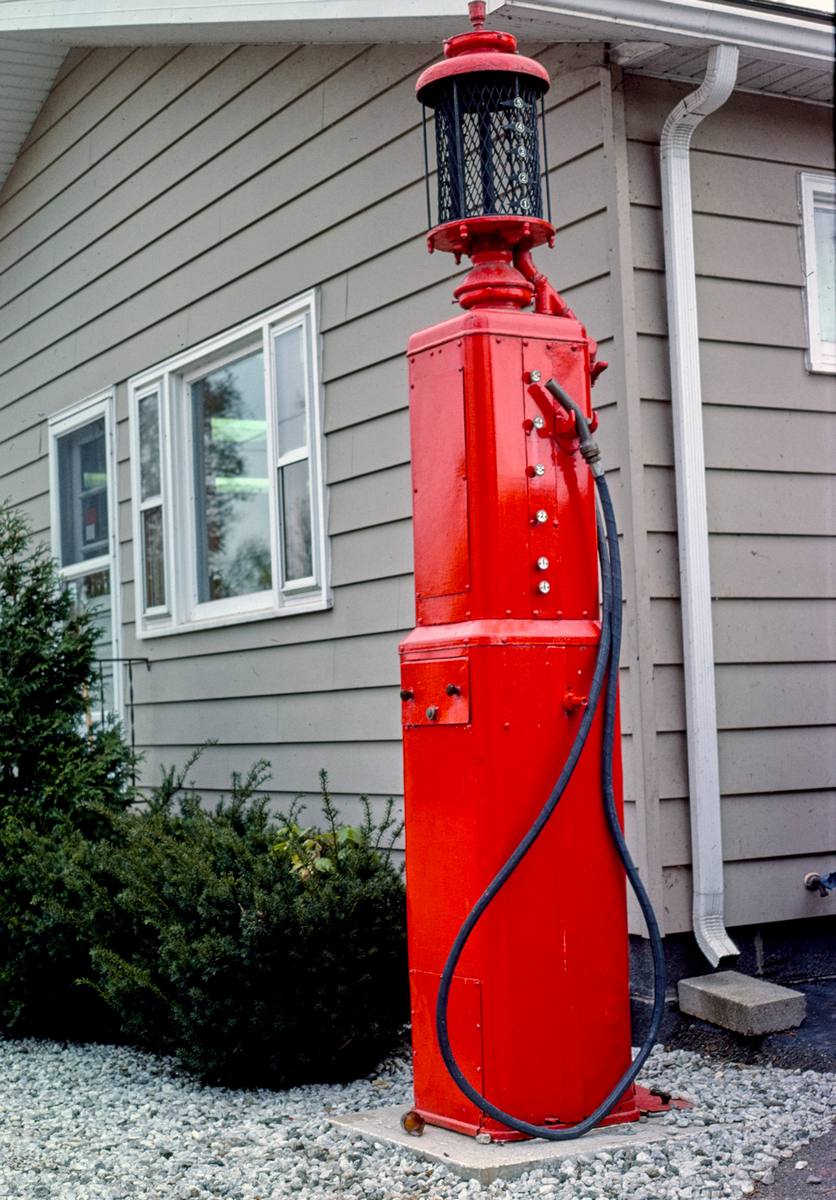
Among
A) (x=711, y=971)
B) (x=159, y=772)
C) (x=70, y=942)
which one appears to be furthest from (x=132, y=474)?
(x=711, y=971)

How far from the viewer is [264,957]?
14.1 feet

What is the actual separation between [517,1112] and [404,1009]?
1149 millimetres

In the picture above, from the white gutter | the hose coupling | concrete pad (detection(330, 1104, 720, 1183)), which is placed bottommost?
concrete pad (detection(330, 1104, 720, 1183))

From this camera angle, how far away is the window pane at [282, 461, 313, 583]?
255 inches

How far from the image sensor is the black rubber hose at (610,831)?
339 centimetres

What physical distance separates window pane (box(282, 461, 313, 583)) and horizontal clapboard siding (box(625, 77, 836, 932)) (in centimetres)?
217

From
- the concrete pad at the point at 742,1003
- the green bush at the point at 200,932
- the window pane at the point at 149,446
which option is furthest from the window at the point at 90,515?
the concrete pad at the point at 742,1003

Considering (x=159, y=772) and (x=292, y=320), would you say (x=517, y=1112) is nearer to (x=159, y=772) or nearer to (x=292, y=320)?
(x=292, y=320)

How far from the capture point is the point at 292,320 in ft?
21.5

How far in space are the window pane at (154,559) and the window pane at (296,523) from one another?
125 centimetres

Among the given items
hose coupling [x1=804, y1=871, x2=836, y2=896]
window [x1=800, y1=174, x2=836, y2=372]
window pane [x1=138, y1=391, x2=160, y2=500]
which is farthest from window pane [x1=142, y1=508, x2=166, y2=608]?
hose coupling [x1=804, y1=871, x2=836, y2=896]

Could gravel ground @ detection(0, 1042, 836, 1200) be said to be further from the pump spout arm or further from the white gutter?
the white gutter

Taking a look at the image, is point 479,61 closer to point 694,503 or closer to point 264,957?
point 694,503

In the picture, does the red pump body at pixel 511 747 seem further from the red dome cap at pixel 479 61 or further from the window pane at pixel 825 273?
the window pane at pixel 825 273
